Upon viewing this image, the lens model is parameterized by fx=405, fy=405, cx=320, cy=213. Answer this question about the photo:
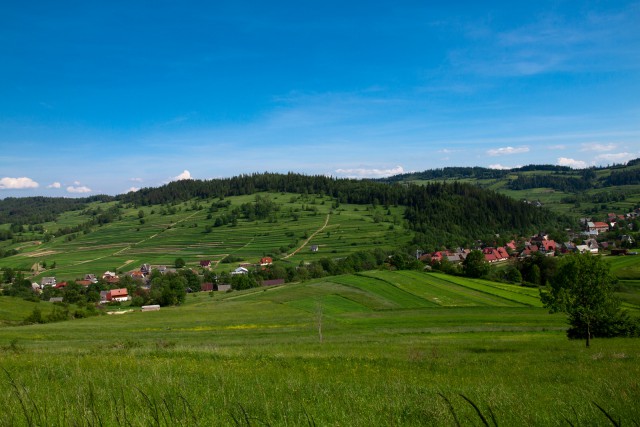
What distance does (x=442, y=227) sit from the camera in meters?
163

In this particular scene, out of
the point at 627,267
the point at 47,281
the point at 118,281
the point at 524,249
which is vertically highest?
the point at 627,267

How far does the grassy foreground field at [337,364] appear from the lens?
5676mm

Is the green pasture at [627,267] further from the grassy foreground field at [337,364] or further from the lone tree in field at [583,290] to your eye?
the lone tree in field at [583,290]

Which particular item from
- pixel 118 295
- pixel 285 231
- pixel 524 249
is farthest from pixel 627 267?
pixel 118 295

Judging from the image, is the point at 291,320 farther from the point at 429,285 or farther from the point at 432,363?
the point at 432,363

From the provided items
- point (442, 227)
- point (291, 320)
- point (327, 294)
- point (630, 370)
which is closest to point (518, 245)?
point (442, 227)

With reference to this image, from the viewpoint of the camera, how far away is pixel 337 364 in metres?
15.6

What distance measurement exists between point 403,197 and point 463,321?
153 metres

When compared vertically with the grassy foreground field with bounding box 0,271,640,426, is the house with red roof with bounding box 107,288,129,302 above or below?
below

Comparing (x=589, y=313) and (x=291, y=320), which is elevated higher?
(x=589, y=313)

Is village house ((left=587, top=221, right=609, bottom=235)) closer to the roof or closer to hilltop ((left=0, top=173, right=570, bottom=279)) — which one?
hilltop ((left=0, top=173, right=570, bottom=279))

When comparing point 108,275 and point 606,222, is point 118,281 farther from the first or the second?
point 606,222

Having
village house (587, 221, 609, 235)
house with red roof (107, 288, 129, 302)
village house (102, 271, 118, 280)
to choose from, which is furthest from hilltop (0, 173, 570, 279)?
house with red roof (107, 288, 129, 302)

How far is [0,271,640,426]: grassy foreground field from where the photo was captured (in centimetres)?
568
